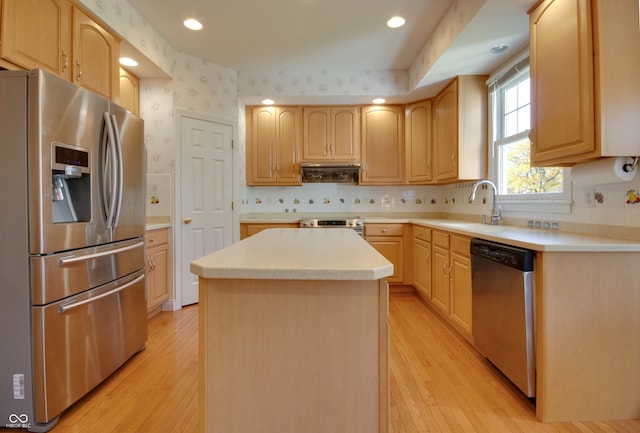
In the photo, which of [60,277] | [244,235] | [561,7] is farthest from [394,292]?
[60,277]

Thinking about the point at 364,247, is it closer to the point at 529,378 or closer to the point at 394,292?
the point at 529,378

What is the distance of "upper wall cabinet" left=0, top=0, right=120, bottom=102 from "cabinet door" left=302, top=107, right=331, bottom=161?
82.3 inches

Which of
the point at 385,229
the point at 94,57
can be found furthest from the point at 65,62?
the point at 385,229

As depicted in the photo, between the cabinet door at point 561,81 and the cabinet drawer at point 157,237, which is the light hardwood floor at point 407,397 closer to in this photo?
the cabinet drawer at point 157,237

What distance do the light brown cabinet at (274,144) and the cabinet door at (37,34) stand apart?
2183 millimetres

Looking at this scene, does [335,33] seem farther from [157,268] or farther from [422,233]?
[157,268]

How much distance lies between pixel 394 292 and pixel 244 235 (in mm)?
1896

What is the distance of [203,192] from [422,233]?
2.30 meters

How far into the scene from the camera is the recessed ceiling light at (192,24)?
2.68 meters

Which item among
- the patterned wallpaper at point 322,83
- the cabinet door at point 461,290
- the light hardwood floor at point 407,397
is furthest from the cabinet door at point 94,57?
the cabinet door at point 461,290

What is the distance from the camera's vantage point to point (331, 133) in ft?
13.2

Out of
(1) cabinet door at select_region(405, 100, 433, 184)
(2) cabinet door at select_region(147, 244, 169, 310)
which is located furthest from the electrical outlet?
(2) cabinet door at select_region(147, 244, 169, 310)

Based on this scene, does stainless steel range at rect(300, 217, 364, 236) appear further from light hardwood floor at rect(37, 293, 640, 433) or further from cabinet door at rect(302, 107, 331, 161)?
light hardwood floor at rect(37, 293, 640, 433)

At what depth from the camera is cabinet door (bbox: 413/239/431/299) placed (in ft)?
10.4
